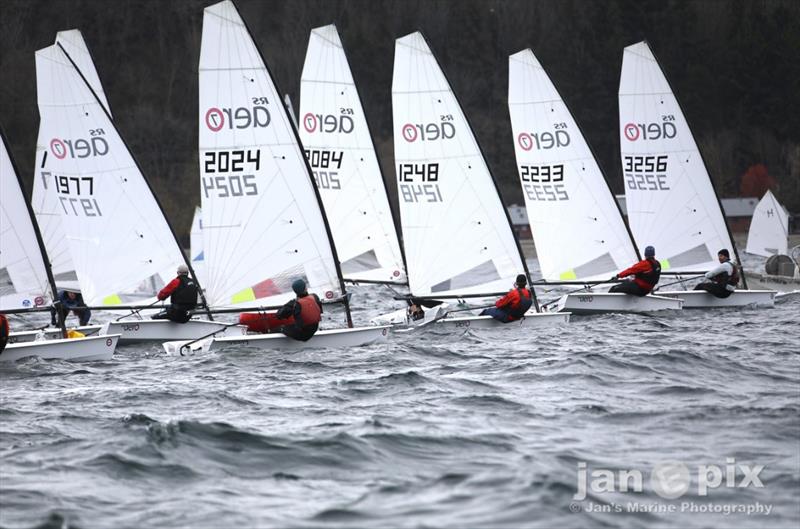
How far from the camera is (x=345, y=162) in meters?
22.6

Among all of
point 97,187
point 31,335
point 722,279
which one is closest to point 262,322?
point 31,335

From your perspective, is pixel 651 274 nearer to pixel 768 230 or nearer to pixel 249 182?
pixel 249 182

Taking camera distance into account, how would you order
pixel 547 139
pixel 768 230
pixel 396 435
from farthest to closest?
pixel 768 230 → pixel 547 139 → pixel 396 435

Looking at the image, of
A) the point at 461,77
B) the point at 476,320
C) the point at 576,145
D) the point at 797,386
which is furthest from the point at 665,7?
the point at 797,386

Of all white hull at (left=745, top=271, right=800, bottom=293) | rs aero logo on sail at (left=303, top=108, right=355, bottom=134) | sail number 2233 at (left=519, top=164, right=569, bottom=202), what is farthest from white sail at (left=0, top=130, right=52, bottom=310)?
white hull at (left=745, top=271, right=800, bottom=293)

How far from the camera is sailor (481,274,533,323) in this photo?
1725cm

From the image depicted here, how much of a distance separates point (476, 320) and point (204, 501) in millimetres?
9363

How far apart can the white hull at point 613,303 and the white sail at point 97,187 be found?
607 centimetres

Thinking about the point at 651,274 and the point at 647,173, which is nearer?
the point at 651,274

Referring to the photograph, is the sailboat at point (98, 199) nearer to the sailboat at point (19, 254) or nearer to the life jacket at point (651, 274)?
the sailboat at point (19, 254)

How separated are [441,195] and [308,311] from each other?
4495 mm

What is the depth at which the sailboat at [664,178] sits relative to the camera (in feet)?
75.6

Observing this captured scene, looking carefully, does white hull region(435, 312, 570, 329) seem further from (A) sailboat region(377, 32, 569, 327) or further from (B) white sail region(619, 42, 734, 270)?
(B) white sail region(619, 42, 734, 270)

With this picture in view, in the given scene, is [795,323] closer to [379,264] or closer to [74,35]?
[379,264]
